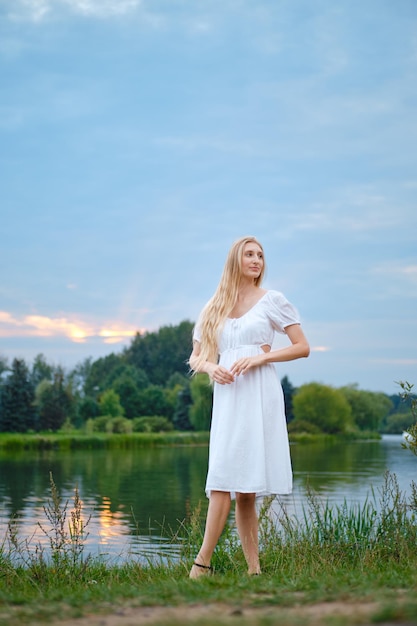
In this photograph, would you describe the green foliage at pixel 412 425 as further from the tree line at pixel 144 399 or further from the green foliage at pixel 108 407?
the green foliage at pixel 108 407

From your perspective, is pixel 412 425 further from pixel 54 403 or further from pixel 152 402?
pixel 152 402

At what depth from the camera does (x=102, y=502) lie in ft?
60.9

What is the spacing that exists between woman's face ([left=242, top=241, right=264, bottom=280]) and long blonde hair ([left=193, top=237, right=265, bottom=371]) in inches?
1.0

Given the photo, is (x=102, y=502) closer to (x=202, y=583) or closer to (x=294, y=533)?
(x=294, y=533)

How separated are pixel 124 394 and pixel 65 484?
53.7 meters

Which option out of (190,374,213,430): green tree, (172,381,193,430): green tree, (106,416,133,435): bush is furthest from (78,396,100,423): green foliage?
(172,381,193,430): green tree

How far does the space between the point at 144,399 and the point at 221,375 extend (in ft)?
237

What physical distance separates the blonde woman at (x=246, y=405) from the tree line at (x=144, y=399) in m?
34.2

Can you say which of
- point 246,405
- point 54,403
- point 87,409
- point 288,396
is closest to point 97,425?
point 54,403

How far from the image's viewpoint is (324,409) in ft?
255

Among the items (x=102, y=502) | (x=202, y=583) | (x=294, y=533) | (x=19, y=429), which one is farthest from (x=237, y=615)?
(x=19, y=429)

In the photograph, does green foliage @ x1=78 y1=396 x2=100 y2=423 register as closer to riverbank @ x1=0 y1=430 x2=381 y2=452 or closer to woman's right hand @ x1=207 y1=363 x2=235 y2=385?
riverbank @ x1=0 y1=430 x2=381 y2=452

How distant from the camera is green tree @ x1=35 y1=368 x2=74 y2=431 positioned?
59.8m

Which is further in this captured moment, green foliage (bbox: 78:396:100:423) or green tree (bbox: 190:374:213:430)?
green foliage (bbox: 78:396:100:423)
